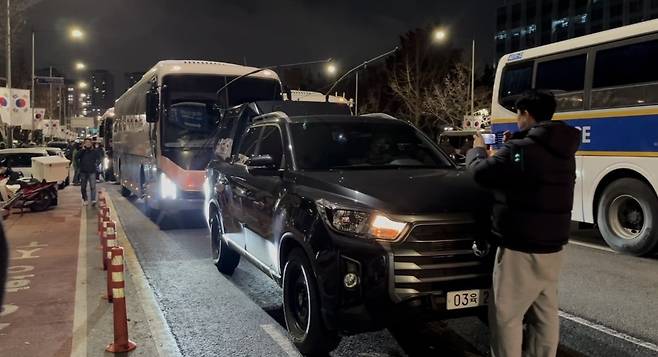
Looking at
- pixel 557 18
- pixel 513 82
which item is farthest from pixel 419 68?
pixel 513 82

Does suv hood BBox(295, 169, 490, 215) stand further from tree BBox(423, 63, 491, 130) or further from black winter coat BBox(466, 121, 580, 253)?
tree BBox(423, 63, 491, 130)

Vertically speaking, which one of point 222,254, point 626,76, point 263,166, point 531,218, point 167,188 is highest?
point 626,76

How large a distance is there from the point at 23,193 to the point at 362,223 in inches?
502

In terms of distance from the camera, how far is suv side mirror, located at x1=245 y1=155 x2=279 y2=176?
527 centimetres

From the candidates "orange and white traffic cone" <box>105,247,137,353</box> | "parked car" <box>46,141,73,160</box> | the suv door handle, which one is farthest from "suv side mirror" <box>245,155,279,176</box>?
"parked car" <box>46,141,73,160</box>

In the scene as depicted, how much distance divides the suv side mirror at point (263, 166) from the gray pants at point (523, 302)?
2350mm

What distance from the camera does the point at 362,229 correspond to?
4086 mm

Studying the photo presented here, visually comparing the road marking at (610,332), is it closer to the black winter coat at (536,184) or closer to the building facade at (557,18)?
the black winter coat at (536,184)

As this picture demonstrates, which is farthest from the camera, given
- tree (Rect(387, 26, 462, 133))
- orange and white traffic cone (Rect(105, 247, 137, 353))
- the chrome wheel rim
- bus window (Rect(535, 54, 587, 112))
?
tree (Rect(387, 26, 462, 133))

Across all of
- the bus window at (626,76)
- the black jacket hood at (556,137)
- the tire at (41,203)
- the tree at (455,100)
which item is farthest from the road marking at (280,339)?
the tree at (455,100)

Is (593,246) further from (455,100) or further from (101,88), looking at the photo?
(101,88)

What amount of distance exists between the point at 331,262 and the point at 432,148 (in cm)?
219

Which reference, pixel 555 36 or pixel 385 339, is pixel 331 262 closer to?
pixel 385 339

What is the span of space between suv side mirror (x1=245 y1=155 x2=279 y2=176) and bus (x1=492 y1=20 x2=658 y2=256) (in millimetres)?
5689
